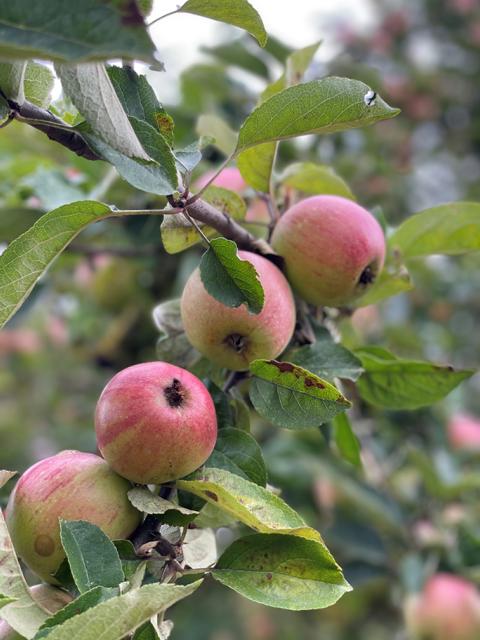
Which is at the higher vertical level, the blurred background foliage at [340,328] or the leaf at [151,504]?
the leaf at [151,504]

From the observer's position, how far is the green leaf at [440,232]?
1.01 metres

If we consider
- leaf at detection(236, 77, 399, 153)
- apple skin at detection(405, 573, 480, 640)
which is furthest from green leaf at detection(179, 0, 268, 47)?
apple skin at detection(405, 573, 480, 640)

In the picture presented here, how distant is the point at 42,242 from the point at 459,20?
3590 mm

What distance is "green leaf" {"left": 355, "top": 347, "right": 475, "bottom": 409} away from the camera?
911 mm

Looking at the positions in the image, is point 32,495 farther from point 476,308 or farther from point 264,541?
point 476,308

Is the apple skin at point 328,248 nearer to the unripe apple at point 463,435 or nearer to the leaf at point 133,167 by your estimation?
the leaf at point 133,167

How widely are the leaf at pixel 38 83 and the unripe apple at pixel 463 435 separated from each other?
5.46 feet

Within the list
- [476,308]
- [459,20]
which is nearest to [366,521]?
[476,308]

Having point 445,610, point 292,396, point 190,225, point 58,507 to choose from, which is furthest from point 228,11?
point 445,610

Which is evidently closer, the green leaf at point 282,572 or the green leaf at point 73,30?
the green leaf at point 73,30

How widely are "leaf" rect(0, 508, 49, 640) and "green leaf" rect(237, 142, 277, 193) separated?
19.4 inches

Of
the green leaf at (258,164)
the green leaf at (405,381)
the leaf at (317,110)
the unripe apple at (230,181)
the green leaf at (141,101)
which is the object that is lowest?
the green leaf at (405,381)

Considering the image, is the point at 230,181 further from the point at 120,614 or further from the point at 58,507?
the point at 120,614

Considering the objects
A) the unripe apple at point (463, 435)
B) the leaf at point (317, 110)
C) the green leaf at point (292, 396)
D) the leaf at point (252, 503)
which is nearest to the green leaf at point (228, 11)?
the leaf at point (317, 110)
